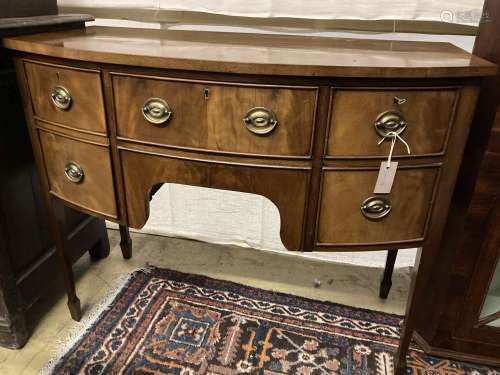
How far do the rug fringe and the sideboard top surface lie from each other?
0.89 metres

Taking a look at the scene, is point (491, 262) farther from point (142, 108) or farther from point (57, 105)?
point (57, 105)

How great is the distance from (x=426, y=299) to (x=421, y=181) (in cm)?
54

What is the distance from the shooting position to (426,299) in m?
1.31

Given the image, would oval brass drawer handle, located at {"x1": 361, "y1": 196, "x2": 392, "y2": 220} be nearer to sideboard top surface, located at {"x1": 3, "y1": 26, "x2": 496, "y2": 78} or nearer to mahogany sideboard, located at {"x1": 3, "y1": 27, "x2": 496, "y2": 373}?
mahogany sideboard, located at {"x1": 3, "y1": 27, "x2": 496, "y2": 373}

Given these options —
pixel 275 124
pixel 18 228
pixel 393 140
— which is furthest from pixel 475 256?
pixel 18 228

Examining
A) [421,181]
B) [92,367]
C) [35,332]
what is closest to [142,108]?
[421,181]

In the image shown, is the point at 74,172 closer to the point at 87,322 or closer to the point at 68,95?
the point at 68,95

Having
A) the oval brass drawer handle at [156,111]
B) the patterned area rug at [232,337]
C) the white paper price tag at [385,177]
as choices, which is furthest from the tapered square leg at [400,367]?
the oval brass drawer handle at [156,111]

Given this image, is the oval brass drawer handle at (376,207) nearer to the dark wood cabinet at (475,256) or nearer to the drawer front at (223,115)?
the drawer front at (223,115)

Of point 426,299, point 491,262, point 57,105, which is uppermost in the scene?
point 57,105

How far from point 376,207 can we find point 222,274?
911 millimetres

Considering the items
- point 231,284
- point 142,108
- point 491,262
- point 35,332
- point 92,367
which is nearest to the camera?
point 142,108

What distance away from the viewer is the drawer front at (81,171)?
1.04 meters

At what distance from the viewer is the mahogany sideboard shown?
844 mm
